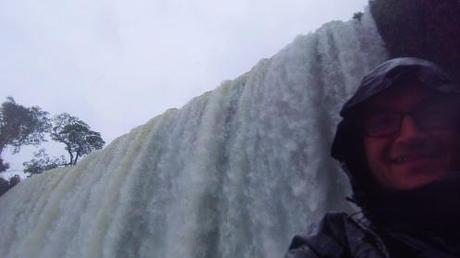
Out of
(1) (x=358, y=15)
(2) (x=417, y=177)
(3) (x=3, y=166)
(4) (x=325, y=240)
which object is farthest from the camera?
(3) (x=3, y=166)

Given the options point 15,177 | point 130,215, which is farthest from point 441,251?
point 15,177

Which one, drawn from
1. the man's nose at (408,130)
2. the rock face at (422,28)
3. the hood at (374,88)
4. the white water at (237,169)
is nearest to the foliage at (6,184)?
the white water at (237,169)

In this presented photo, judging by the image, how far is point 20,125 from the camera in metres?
26.7

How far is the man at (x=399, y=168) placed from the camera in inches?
74.3

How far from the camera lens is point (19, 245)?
427 inches

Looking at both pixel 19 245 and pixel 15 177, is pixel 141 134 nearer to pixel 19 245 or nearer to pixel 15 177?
pixel 19 245

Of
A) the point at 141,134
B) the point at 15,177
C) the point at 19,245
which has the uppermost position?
the point at 15,177

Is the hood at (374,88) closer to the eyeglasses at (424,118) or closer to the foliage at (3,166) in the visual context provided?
the eyeglasses at (424,118)

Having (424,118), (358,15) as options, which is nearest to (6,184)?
(358,15)

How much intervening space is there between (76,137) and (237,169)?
23.5m

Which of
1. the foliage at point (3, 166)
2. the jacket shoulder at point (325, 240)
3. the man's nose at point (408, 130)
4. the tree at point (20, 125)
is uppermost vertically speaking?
the tree at point (20, 125)

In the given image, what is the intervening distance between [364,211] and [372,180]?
0.43 feet

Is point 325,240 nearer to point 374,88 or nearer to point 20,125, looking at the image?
point 374,88

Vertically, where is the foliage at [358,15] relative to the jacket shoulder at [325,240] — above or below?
above
